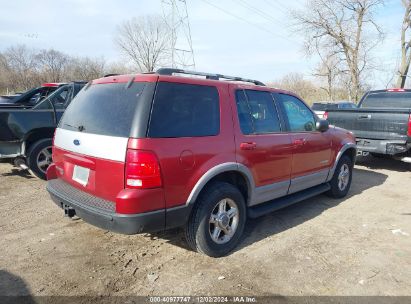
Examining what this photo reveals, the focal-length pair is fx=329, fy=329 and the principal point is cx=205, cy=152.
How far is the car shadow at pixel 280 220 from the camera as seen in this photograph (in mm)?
4027

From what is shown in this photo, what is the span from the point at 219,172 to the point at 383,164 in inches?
289

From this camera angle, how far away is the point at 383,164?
8.97 meters

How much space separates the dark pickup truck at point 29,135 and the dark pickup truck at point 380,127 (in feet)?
21.4

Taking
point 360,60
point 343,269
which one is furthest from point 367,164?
point 360,60

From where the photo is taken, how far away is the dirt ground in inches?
120

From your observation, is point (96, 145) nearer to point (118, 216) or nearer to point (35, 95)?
point (118, 216)

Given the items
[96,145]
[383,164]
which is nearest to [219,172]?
[96,145]

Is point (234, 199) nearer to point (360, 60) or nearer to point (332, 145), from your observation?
point (332, 145)

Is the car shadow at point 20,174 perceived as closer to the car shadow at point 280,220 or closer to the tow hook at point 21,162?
the tow hook at point 21,162

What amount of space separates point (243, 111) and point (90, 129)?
1.67m

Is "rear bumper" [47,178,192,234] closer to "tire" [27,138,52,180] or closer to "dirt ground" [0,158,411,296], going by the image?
"dirt ground" [0,158,411,296]

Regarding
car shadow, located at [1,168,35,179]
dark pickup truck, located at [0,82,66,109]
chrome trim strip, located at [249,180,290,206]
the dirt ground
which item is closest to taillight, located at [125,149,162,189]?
the dirt ground

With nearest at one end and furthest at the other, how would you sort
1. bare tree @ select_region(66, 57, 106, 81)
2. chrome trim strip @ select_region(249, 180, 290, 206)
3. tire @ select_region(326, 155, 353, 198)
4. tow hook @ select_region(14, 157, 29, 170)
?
chrome trim strip @ select_region(249, 180, 290, 206)
tire @ select_region(326, 155, 353, 198)
tow hook @ select_region(14, 157, 29, 170)
bare tree @ select_region(66, 57, 106, 81)

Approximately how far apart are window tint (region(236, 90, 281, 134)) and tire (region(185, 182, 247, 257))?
75cm
